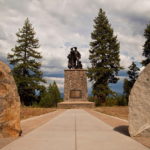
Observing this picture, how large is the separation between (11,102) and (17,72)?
1165 inches

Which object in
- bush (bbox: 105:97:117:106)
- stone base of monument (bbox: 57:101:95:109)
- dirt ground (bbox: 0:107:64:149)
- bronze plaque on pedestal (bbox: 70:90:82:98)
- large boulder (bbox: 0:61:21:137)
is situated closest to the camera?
dirt ground (bbox: 0:107:64:149)

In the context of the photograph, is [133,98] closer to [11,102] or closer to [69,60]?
[11,102]

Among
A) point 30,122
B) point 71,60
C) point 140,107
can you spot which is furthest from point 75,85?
point 140,107

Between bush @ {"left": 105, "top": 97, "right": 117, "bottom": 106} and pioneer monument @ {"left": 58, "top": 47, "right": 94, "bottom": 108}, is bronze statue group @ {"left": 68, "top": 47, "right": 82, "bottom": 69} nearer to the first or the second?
pioneer monument @ {"left": 58, "top": 47, "right": 94, "bottom": 108}

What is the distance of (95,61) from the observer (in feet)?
117

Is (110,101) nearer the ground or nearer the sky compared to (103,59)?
nearer the ground

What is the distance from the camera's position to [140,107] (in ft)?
22.4

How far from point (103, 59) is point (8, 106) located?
95.8 ft

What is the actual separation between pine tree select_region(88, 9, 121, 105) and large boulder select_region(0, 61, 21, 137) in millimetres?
26774

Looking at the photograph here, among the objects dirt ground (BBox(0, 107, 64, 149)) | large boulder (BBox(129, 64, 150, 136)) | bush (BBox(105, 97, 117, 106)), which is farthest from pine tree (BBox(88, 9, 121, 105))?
large boulder (BBox(129, 64, 150, 136))

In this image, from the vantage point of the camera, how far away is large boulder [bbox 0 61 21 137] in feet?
21.8

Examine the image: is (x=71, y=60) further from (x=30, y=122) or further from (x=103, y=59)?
(x=30, y=122)

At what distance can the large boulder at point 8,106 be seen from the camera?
6.65m

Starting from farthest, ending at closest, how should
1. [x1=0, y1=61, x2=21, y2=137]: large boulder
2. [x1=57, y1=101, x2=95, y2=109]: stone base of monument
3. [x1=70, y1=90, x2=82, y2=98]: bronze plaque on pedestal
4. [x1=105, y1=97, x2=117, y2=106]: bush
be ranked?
[x1=105, y1=97, x2=117, y2=106]: bush < [x1=70, y1=90, x2=82, y2=98]: bronze plaque on pedestal < [x1=57, y1=101, x2=95, y2=109]: stone base of monument < [x1=0, y1=61, x2=21, y2=137]: large boulder
